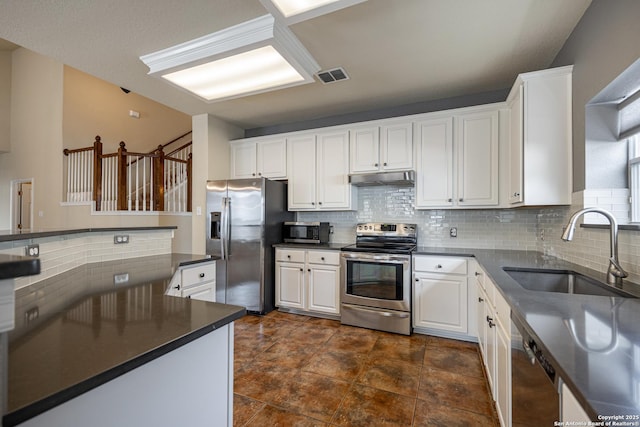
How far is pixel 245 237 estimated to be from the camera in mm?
3721

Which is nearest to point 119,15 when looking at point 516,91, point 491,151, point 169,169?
point 516,91

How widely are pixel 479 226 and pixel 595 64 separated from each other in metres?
1.81

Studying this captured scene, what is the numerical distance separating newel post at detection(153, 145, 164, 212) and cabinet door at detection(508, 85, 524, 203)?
17.4ft

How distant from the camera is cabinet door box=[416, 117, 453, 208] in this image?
10.5 ft

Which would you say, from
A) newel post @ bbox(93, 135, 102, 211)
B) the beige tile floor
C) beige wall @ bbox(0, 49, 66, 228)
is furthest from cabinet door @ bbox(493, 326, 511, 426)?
beige wall @ bbox(0, 49, 66, 228)

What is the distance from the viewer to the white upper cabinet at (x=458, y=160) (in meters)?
3.01

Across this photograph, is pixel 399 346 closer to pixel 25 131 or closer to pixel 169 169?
pixel 169 169

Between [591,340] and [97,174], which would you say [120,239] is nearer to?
[591,340]

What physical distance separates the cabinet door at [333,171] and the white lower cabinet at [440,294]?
3.94ft

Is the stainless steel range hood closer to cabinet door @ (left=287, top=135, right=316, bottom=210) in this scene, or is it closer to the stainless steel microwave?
cabinet door @ (left=287, top=135, right=316, bottom=210)

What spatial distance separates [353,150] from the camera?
362 cm

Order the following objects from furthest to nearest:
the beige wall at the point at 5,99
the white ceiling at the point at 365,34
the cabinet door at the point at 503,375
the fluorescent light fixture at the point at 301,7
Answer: the beige wall at the point at 5,99 → the white ceiling at the point at 365,34 → the fluorescent light fixture at the point at 301,7 → the cabinet door at the point at 503,375

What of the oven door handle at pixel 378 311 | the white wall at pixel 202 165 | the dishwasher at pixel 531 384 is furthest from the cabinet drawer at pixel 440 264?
the white wall at pixel 202 165

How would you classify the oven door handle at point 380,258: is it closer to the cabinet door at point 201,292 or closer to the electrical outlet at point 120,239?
the cabinet door at point 201,292
